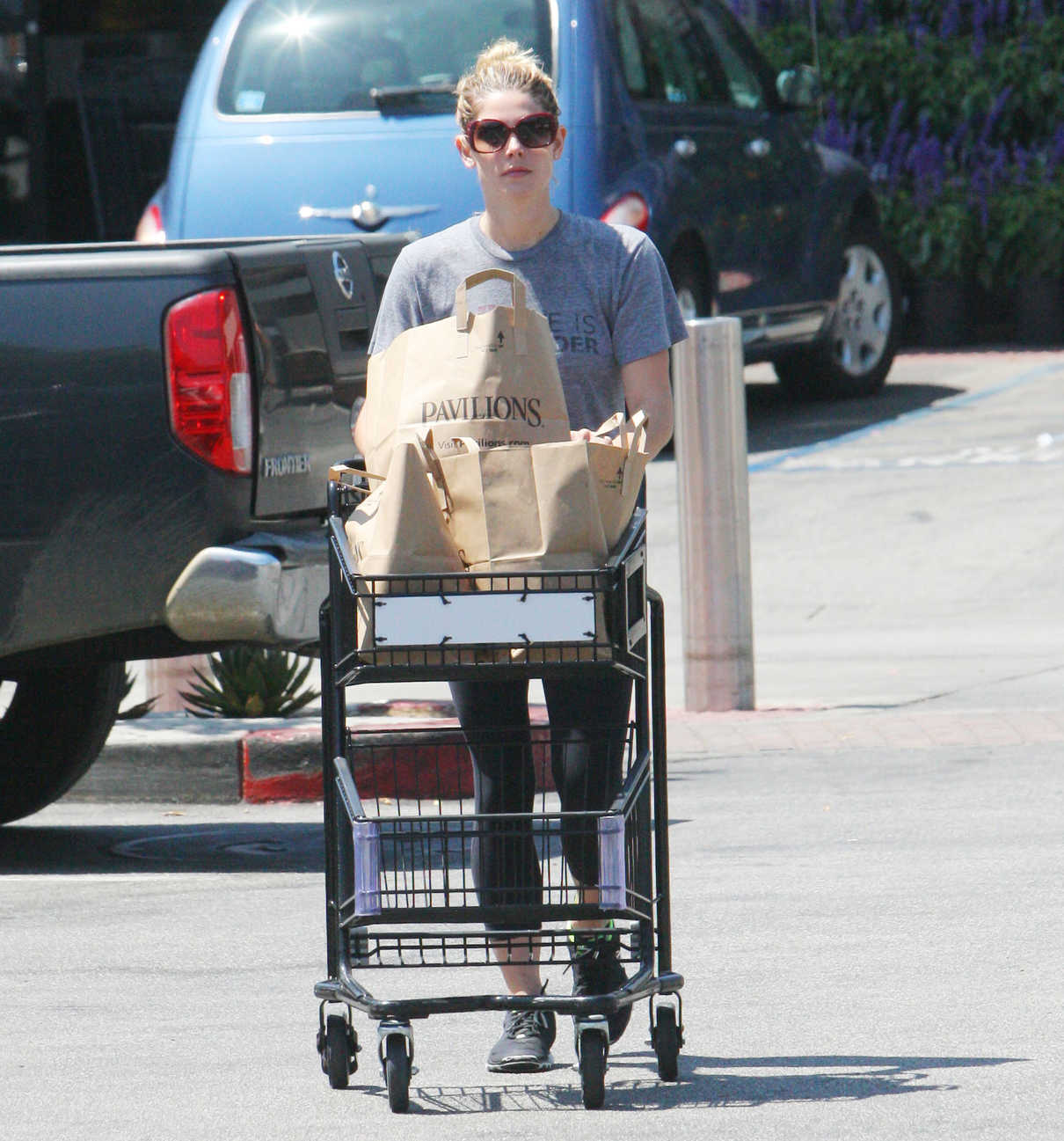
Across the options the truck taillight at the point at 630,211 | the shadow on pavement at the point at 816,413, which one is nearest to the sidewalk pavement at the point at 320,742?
the truck taillight at the point at 630,211

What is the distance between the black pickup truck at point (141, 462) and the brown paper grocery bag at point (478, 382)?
183cm

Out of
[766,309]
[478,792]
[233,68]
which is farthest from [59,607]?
[766,309]

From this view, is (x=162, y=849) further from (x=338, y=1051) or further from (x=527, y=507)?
(x=527, y=507)

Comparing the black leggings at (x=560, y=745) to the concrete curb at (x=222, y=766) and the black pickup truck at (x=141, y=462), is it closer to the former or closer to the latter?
the black pickup truck at (x=141, y=462)

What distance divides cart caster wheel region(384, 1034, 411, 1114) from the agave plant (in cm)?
385

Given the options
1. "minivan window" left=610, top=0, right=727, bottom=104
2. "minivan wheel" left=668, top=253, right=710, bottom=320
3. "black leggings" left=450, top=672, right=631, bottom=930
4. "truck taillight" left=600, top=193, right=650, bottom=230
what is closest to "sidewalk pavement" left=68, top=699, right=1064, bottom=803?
"black leggings" left=450, top=672, right=631, bottom=930

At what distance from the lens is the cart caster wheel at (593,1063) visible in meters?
4.19

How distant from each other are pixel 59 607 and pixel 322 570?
65 cm

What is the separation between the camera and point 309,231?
11.2 meters

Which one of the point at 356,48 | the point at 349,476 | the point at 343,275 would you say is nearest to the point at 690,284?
the point at 356,48

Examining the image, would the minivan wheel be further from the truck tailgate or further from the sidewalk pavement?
the truck tailgate

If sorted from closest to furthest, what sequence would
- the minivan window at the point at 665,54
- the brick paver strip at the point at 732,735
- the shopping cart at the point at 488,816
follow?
1. the shopping cart at the point at 488,816
2. the brick paver strip at the point at 732,735
3. the minivan window at the point at 665,54

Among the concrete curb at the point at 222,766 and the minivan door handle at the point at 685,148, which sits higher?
the minivan door handle at the point at 685,148

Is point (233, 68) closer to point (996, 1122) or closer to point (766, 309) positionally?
point (766, 309)
